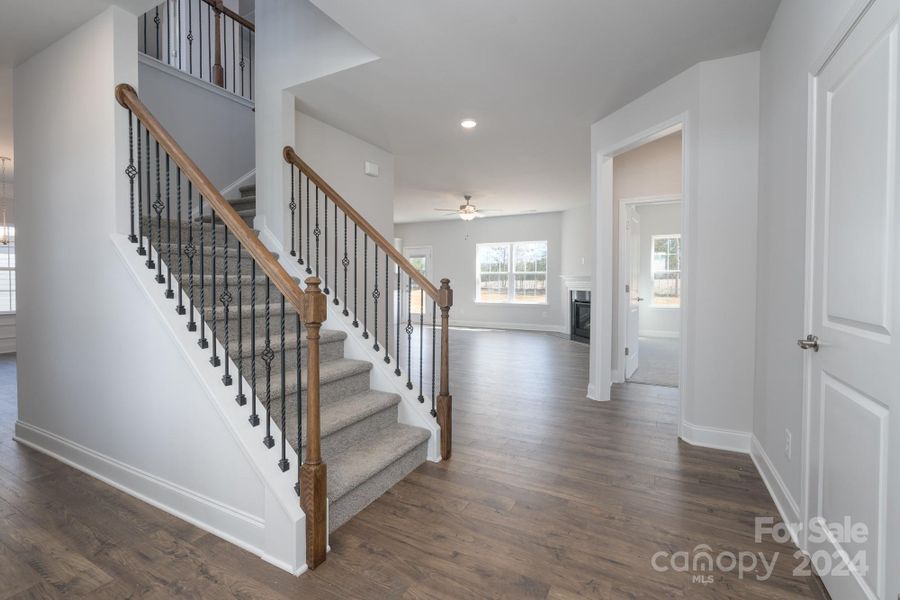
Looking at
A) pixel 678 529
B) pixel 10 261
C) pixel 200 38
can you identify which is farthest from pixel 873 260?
pixel 10 261

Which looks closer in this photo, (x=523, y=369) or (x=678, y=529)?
(x=678, y=529)

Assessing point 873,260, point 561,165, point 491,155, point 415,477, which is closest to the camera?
point 873,260

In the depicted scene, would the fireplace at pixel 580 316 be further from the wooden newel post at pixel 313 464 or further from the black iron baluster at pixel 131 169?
the black iron baluster at pixel 131 169

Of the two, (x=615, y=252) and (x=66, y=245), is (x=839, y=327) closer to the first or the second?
(x=615, y=252)

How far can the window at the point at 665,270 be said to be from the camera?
324 inches

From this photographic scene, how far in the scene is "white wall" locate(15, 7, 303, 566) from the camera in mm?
1951

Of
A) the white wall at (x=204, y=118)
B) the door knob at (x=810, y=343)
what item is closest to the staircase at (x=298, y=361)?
the white wall at (x=204, y=118)

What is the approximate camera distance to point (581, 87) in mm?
3227

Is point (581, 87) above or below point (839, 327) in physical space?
above

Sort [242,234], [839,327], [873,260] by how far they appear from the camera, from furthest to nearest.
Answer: [242,234] < [839,327] < [873,260]

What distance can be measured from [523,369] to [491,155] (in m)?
2.61

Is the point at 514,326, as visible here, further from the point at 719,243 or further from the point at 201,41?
the point at 201,41

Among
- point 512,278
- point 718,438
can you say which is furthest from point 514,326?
point 718,438

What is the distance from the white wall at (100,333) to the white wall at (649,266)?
8.02m
